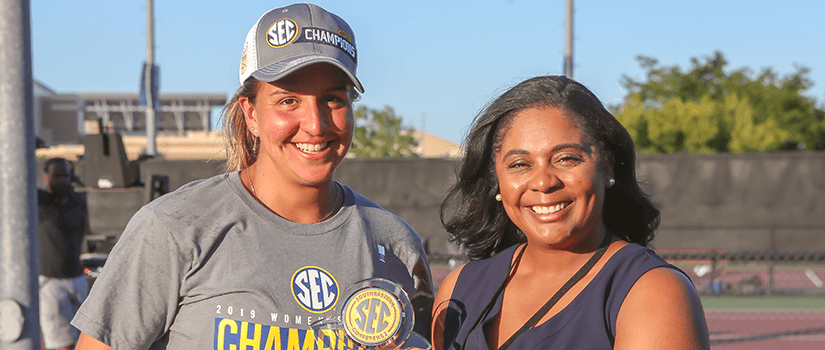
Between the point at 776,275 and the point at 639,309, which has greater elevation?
the point at 639,309

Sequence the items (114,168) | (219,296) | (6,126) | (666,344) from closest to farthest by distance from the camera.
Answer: (666,344) < (219,296) < (6,126) < (114,168)

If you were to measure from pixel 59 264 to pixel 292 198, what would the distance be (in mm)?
5177

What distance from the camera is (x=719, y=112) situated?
90.7ft

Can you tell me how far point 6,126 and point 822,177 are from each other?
47.3 ft

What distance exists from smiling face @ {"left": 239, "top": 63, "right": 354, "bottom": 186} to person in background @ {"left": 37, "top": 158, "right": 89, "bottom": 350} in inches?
200

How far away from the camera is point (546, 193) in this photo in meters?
2.10

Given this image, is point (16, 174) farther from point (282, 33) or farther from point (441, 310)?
point (441, 310)

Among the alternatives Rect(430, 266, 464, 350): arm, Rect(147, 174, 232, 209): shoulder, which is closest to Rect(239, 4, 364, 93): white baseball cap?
Rect(147, 174, 232, 209): shoulder

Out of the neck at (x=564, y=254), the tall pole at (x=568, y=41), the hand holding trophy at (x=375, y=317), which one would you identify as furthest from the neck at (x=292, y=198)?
the tall pole at (x=568, y=41)

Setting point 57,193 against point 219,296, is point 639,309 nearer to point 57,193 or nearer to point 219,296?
point 219,296

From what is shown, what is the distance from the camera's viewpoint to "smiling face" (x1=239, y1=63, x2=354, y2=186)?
2133 mm

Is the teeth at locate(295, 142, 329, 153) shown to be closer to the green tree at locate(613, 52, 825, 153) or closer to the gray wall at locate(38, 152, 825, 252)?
the gray wall at locate(38, 152, 825, 252)

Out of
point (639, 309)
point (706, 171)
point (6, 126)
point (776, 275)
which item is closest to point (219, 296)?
point (639, 309)

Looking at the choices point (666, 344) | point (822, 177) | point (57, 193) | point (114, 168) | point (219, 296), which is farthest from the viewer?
point (822, 177)
